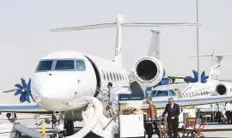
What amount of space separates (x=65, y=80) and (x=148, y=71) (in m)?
9.45

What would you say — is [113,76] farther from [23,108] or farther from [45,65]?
[45,65]

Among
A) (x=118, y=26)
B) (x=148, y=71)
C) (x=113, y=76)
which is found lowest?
(x=113, y=76)

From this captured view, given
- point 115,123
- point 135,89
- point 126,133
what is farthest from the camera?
point 135,89

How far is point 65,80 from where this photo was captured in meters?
13.9

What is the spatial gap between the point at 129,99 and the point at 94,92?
121cm

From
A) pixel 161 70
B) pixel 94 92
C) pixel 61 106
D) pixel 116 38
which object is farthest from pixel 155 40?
pixel 61 106

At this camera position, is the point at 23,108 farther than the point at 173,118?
Yes

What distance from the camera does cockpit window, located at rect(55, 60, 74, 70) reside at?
1461 centimetres

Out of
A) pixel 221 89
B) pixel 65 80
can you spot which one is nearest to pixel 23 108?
pixel 65 80

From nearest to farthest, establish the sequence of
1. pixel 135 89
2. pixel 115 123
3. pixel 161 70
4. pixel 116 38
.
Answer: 1. pixel 115 123
2. pixel 161 70
3. pixel 135 89
4. pixel 116 38

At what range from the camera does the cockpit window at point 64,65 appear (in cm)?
1461

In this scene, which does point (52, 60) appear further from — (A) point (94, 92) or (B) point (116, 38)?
(B) point (116, 38)

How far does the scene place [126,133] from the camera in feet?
47.4

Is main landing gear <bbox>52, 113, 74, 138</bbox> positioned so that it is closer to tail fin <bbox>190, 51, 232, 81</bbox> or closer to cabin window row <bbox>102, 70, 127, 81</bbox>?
cabin window row <bbox>102, 70, 127, 81</bbox>
